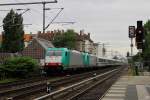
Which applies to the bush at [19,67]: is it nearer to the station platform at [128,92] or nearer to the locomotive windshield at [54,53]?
the locomotive windshield at [54,53]

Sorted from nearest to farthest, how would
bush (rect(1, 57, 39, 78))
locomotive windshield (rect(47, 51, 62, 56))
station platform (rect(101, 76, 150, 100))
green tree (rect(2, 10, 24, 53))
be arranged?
1. station platform (rect(101, 76, 150, 100))
2. bush (rect(1, 57, 39, 78))
3. locomotive windshield (rect(47, 51, 62, 56))
4. green tree (rect(2, 10, 24, 53))

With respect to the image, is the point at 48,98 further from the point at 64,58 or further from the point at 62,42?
the point at 62,42

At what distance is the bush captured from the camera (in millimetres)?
45031

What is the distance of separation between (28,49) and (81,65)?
3545 cm

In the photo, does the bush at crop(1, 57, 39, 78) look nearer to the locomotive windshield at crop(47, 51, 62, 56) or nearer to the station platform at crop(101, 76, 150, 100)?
the locomotive windshield at crop(47, 51, 62, 56)

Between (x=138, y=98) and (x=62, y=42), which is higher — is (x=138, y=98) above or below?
below

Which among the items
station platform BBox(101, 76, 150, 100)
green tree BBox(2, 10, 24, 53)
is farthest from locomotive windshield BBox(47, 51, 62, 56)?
green tree BBox(2, 10, 24, 53)

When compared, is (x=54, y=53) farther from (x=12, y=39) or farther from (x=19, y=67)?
(x=12, y=39)

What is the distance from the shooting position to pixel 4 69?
4400 cm

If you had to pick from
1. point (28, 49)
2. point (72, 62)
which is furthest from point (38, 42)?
point (72, 62)

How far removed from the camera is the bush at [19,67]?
148 feet

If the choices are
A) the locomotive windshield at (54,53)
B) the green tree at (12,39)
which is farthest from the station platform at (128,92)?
the green tree at (12,39)

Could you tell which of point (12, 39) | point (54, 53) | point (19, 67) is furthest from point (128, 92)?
point (12, 39)

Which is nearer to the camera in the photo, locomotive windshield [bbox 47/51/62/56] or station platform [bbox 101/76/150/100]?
station platform [bbox 101/76/150/100]
